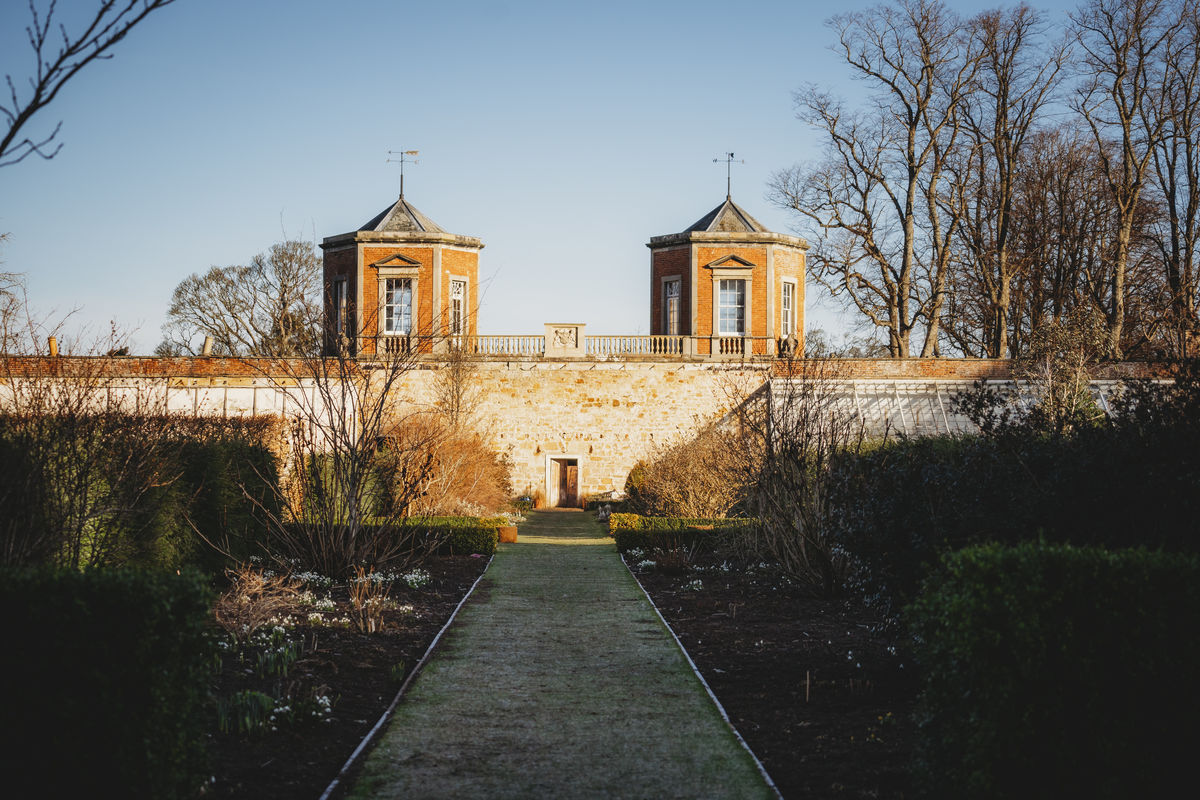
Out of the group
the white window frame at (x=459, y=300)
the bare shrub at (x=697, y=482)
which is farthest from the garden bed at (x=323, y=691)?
the white window frame at (x=459, y=300)

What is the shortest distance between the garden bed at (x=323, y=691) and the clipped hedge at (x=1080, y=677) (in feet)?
10.6

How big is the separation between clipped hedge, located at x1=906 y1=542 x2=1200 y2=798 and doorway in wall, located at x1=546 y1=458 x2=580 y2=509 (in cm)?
2601

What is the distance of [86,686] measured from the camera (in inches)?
156

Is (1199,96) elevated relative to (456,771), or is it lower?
elevated

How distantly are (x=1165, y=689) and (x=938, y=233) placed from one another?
94.9 feet

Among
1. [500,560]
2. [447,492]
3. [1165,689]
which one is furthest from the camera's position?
[447,492]

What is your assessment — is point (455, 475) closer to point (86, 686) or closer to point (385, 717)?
point (385, 717)

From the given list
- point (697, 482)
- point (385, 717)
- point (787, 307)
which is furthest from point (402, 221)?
point (385, 717)

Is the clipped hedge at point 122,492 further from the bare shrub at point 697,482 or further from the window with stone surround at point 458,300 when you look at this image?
the window with stone surround at point 458,300

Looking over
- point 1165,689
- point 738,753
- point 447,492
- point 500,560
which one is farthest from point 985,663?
point 447,492

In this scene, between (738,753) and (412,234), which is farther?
(412,234)

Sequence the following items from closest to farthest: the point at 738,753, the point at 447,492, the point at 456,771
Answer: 1. the point at 456,771
2. the point at 738,753
3. the point at 447,492

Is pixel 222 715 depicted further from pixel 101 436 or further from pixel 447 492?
pixel 447 492

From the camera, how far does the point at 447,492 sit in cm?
1955
